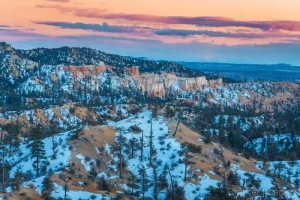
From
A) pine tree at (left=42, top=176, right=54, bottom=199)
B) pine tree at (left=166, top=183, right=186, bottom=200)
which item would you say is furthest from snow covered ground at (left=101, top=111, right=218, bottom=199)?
pine tree at (left=42, top=176, right=54, bottom=199)

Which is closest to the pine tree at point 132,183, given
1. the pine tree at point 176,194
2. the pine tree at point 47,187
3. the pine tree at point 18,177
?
the pine tree at point 176,194

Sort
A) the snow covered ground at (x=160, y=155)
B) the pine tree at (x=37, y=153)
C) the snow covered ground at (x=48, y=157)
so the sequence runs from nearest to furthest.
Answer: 1. the snow covered ground at (x=160, y=155)
2. the pine tree at (x=37, y=153)
3. the snow covered ground at (x=48, y=157)

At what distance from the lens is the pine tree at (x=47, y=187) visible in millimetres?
52781

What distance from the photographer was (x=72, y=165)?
65188 mm

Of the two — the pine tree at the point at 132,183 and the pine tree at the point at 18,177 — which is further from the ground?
the pine tree at the point at 18,177

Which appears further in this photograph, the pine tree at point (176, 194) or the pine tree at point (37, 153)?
the pine tree at point (37, 153)

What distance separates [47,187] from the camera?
54.4 m

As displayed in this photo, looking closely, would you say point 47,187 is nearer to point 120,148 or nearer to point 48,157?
point 48,157

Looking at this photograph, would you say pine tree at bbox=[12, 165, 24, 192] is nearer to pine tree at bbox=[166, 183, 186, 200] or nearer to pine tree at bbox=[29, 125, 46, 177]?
pine tree at bbox=[29, 125, 46, 177]

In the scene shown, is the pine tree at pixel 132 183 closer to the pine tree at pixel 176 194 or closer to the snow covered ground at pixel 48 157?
the pine tree at pixel 176 194

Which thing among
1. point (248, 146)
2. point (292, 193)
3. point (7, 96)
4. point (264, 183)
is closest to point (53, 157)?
point (264, 183)

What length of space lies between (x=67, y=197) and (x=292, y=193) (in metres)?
38.8

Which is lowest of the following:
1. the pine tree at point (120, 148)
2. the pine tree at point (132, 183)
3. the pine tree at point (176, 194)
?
the pine tree at point (132, 183)

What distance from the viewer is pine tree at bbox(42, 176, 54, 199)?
52781 mm
